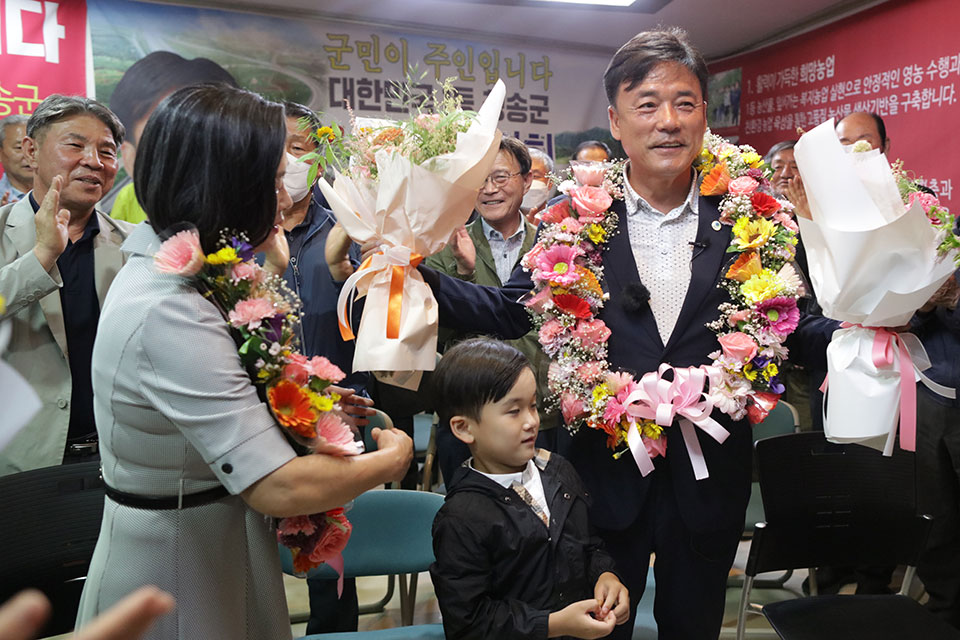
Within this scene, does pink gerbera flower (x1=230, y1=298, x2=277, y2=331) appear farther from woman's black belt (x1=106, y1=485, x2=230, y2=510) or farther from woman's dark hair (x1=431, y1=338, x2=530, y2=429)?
woman's dark hair (x1=431, y1=338, x2=530, y2=429)

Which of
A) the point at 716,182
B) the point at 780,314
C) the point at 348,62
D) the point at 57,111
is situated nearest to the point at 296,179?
the point at 57,111

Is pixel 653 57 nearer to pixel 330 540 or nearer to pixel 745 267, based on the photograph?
pixel 745 267

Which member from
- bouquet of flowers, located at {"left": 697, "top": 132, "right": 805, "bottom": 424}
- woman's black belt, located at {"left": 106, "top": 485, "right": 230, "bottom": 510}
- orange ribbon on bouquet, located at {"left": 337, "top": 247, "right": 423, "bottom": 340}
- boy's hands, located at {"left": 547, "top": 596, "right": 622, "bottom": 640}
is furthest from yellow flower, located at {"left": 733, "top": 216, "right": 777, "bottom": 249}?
woman's black belt, located at {"left": 106, "top": 485, "right": 230, "bottom": 510}

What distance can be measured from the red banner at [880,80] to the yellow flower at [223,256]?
180 inches

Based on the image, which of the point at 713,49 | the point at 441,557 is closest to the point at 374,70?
the point at 713,49

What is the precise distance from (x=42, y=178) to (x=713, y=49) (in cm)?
562

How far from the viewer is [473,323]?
189 cm

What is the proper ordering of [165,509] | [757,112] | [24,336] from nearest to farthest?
[165,509]
[24,336]
[757,112]

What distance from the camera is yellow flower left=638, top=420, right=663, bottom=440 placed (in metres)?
1.81

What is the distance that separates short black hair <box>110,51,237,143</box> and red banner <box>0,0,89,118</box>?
23 centimetres

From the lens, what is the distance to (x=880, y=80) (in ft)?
16.4

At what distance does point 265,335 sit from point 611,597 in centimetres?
96

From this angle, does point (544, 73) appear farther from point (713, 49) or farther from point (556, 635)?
point (556, 635)

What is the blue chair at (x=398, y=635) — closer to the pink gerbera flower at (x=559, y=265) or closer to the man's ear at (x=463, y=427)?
the man's ear at (x=463, y=427)
